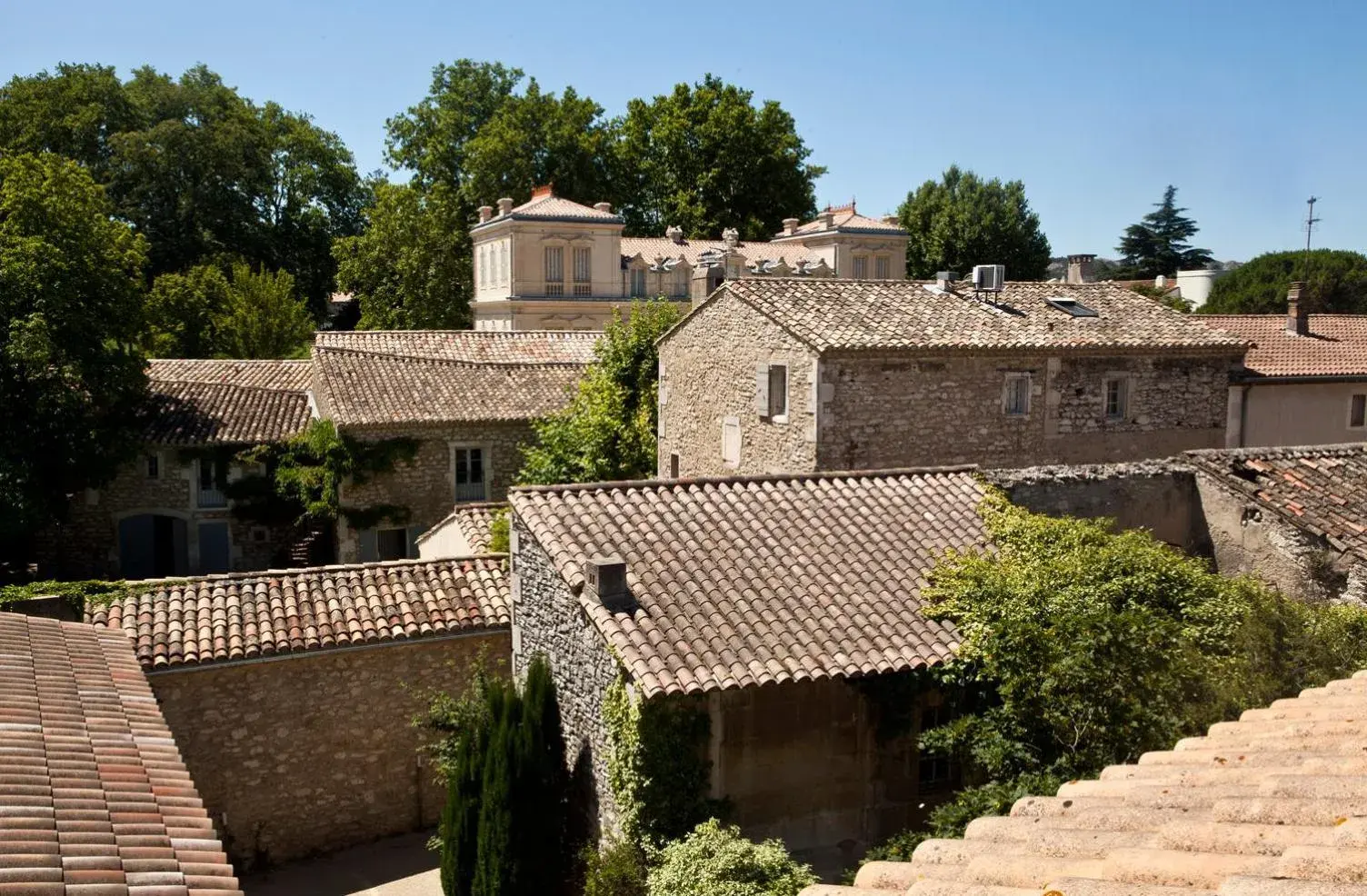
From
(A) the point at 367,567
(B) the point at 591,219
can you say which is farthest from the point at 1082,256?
(B) the point at 591,219

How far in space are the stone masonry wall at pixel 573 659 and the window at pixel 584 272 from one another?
124 feet

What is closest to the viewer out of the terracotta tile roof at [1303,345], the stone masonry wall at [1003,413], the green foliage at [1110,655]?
the green foliage at [1110,655]

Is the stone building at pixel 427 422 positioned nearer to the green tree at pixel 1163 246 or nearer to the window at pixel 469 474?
the window at pixel 469 474

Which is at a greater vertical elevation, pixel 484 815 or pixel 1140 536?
pixel 1140 536

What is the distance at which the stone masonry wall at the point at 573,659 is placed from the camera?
1161cm

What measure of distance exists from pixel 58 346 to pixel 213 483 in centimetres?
484

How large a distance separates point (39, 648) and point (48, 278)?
18.3 m

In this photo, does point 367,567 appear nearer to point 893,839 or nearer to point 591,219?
point 893,839

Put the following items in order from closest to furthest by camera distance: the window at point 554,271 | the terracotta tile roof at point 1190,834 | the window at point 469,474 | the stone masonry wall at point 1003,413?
the terracotta tile roof at point 1190,834 → the stone masonry wall at point 1003,413 → the window at point 469,474 → the window at point 554,271

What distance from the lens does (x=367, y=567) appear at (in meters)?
15.8

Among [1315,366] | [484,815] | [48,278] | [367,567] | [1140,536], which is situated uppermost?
[48,278]

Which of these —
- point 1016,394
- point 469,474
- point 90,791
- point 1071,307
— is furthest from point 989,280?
point 90,791

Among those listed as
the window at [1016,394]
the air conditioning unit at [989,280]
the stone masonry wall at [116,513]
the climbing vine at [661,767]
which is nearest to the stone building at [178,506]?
the stone masonry wall at [116,513]

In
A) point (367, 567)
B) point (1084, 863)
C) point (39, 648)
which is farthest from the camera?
point (367, 567)
